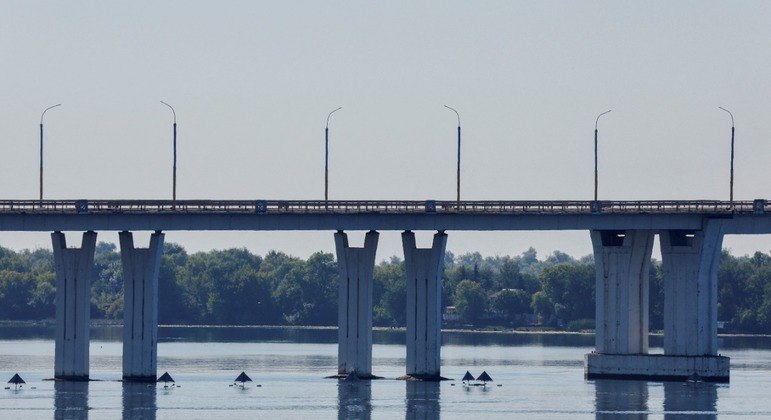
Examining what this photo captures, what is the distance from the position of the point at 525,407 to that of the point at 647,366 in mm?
23316

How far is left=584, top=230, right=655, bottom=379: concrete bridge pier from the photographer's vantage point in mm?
154875

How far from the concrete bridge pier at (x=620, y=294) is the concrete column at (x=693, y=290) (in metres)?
2.45

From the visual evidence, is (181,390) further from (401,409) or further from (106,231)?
(401,409)

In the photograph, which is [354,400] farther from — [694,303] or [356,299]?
[694,303]

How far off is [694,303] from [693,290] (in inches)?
35.5

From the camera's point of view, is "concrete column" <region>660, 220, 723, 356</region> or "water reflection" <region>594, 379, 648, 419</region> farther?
"concrete column" <region>660, 220, 723, 356</region>

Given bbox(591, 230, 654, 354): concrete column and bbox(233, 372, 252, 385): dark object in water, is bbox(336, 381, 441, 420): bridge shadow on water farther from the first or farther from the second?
bbox(591, 230, 654, 354): concrete column

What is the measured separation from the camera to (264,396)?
139250mm

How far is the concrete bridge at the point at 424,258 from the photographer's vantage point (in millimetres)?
144250

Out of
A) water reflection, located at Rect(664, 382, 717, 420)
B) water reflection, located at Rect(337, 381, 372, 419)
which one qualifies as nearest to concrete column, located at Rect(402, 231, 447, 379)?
water reflection, located at Rect(337, 381, 372, 419)

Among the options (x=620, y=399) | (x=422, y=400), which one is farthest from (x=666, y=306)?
(x=422, y=400)

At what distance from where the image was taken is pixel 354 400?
133750 mm

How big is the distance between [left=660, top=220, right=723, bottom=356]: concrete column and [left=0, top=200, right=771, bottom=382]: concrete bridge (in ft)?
0.23

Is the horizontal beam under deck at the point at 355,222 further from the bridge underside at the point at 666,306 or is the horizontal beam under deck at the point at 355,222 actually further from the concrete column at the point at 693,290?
the bridge underside at the point at 666,306
